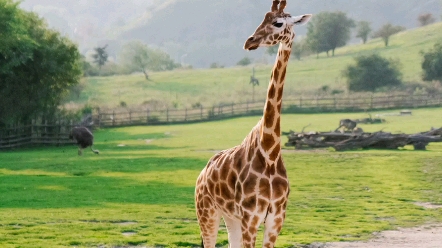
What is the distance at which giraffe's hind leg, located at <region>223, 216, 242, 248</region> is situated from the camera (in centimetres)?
823

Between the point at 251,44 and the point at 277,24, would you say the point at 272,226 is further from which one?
the point at 277,24

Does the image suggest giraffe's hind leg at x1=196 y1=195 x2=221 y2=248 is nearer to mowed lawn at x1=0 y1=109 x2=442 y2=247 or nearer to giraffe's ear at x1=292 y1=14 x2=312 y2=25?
giraffe's ear at x1=292 y1=14 x2=312 y2=25

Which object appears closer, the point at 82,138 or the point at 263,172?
the point at 263,172

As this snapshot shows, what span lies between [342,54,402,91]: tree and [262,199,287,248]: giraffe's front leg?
86922 mm

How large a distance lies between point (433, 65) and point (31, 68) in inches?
2327

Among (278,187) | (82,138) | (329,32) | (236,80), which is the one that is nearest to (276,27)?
(278,187)

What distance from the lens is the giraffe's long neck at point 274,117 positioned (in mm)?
7816

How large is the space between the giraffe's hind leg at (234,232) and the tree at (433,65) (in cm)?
8620

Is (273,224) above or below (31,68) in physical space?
below

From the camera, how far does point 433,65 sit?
9075cm

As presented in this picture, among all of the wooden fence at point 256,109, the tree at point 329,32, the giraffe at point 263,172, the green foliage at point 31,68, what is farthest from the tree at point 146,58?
the giraffe at point 263,172

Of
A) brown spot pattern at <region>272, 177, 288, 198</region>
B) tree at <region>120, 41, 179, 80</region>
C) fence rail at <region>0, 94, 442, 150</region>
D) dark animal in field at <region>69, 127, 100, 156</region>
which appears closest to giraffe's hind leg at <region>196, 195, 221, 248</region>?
brown spot pattern at <region>272, 177, 288, 198</region>

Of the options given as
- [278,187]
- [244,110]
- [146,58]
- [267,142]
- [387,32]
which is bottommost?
[278,187]

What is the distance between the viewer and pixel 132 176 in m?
25.6
